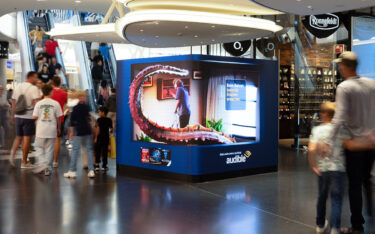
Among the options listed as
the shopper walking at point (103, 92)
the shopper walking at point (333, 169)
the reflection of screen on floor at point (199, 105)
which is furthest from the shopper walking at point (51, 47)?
the shopper walking at point (333, 169)

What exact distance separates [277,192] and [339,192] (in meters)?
2.68

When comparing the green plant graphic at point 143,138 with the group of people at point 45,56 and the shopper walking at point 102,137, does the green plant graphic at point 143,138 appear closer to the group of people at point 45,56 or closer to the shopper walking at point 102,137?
the shopper walking at point 102,137

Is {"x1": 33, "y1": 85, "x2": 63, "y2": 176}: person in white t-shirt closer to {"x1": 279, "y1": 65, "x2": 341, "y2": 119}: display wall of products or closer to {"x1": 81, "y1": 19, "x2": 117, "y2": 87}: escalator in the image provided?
{"x1": 279, "y1": 65, "x2": 341, "y2": 119}: display wall of products

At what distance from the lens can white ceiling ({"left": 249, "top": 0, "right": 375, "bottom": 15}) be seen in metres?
7.04

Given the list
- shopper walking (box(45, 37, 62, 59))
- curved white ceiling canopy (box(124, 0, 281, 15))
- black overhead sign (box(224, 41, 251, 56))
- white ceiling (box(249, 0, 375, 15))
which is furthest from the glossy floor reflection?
shopper walking (box(45, 37, 62, 59))

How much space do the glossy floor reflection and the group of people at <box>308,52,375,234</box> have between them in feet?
1.65

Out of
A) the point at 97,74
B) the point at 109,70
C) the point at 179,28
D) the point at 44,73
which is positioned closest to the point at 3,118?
the point at 179,28

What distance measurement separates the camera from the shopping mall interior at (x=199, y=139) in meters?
4.39

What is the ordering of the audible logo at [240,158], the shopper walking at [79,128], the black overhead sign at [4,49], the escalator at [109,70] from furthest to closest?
1. the escalator at [109,70]
2. the black overhead sign at [4,49]
3. the audible logo at [240,158]
4. the shopper walking at [79,128]

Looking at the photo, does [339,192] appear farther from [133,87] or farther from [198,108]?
[133,87]

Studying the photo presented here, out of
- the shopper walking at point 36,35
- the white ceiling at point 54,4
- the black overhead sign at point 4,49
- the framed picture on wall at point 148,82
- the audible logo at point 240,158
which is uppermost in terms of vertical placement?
the shopper walking at point 36,35

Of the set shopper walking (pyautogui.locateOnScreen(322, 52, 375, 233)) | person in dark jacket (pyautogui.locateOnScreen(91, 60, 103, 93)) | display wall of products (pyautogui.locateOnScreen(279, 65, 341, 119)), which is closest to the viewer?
shopper walking (pyautogui.locateOnScreen(322, 52, 375, 233))

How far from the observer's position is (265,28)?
973 centimetres

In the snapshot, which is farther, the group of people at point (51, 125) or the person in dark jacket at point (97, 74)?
the person in dark jacket at point (97, 74)
